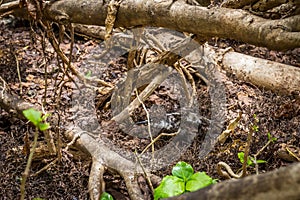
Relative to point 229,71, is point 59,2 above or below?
above

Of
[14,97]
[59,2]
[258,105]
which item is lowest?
[258,105]

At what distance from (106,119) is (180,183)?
1350mm

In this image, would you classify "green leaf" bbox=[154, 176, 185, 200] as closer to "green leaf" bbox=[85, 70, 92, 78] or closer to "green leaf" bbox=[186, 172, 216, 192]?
"green leaf" bbox=[186, 172, 216, 192]

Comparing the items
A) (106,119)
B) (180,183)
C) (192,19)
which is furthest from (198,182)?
(106,119)

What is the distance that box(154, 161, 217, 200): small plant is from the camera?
177cm

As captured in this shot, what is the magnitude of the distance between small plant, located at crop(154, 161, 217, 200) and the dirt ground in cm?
59

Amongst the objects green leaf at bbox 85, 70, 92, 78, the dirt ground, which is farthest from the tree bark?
green leaf at bbox 85, 70, 92, 78

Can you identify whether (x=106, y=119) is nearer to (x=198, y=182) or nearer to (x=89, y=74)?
(x=89, y=74)

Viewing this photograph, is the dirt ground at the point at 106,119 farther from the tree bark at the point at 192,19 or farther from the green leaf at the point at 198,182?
the green leaf at the point at 198,182

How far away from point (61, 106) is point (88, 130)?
1.27 feet

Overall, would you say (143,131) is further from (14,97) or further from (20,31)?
(20,31)

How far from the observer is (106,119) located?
121 inches

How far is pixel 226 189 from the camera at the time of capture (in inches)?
32.8

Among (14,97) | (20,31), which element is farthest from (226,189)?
(20,31)
